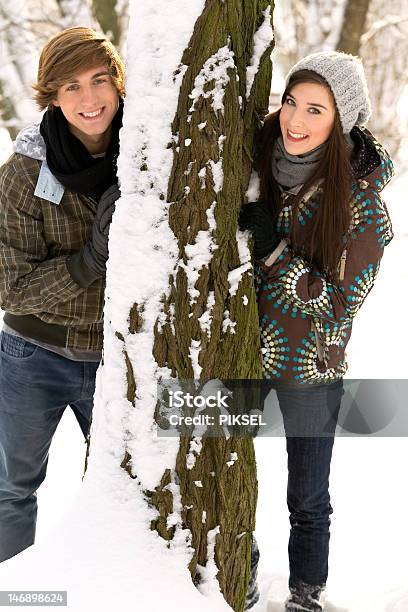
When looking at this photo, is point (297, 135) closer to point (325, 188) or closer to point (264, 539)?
point (325, 188)

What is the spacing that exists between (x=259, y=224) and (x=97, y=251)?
0.55 metres

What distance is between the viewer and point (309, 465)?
8.34 feet

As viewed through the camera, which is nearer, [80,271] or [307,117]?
[307,117]

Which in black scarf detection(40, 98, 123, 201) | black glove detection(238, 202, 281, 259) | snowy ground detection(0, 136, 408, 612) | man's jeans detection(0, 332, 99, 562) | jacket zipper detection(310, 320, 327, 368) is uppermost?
black scarf detection(40, 98, 123, 201)

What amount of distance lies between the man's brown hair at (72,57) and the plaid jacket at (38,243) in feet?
0.87

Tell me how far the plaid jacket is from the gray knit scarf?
2.24 feet

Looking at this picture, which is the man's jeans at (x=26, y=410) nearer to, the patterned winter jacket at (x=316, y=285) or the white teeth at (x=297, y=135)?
the patterned winter jacket at (x=316, y=285)

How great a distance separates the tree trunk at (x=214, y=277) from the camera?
2.10 meters

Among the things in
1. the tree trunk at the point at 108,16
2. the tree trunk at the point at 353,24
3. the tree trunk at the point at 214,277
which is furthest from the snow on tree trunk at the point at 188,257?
the tree trunk at the point at 353,24

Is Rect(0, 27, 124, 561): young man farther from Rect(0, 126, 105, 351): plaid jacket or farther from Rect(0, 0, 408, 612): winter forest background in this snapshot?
Rect(0, 0, 408, 612): winter forest background

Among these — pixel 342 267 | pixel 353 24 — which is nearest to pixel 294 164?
pixel 342 267

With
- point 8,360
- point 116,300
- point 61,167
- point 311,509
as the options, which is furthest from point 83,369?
point 311,509

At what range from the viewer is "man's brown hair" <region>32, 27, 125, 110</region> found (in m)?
2.27

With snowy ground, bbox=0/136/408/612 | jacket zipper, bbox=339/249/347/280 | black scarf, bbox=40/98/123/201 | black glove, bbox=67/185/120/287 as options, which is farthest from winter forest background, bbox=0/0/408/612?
jacket zipper, bbox=339/249/347/280
